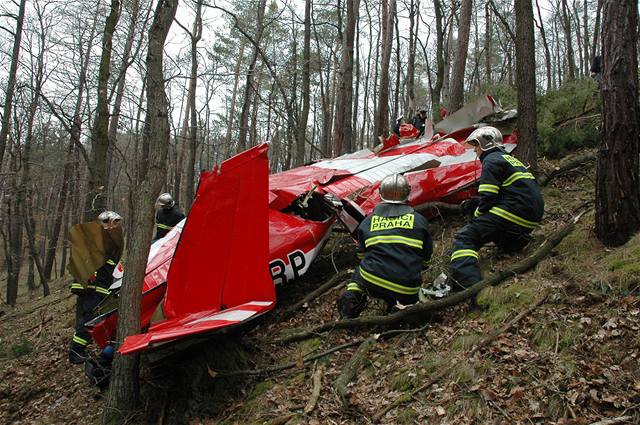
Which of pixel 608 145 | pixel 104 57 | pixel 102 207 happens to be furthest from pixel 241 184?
pixel 104 57

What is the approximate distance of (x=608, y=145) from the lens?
4.13 m

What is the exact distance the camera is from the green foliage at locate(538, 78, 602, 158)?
823cm

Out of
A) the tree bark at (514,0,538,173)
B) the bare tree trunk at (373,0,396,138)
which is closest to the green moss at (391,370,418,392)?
the tree bark at (514,0,538,173)

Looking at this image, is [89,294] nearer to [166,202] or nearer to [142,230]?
[166,202]

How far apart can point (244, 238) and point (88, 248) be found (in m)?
3.02

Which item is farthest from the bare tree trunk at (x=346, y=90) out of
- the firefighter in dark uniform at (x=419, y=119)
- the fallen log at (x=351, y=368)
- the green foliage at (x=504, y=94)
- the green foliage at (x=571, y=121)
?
the fallen log at (x=351, y=368)

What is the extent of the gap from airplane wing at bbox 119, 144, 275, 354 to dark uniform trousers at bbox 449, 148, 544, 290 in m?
1.98

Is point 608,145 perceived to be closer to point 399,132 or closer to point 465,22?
point 399,132

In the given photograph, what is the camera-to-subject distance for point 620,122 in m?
4.05

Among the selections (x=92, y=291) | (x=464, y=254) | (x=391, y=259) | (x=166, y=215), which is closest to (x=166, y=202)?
(x=166, y=215)

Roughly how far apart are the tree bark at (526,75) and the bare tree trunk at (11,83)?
12949 millimetres

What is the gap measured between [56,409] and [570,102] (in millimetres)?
9684

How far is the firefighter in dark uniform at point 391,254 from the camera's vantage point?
4.35m

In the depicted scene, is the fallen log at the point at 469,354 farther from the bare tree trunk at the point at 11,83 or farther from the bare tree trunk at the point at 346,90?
the bare tree trunk at the point at 11,83
